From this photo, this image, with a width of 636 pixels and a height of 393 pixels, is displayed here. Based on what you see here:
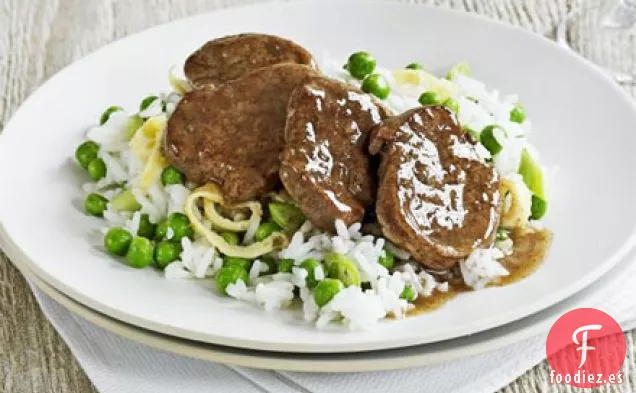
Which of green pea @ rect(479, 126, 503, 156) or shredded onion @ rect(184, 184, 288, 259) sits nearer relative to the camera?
shredded onion @ rect(184, 184, 288, 259)

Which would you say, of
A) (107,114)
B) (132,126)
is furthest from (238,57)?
(107,114)

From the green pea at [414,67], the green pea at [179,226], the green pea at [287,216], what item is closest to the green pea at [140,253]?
the green pea at [179,226]

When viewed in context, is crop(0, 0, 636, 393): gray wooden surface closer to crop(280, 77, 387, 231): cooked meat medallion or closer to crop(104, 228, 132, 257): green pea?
crop(104, 228, 132, 257): green pea

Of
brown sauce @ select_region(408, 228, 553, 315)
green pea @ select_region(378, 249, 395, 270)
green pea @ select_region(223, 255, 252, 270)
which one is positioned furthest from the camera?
green pea @ select_region(223, 255, 252, 270)

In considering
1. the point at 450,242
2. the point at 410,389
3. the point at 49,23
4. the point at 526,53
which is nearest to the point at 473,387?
the point at 410,389

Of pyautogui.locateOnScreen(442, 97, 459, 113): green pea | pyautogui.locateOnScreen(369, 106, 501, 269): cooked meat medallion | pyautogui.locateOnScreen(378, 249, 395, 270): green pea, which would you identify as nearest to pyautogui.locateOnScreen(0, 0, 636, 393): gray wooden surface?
pyautogui.locateOnScreen(442, 97, 459, 113): green pea

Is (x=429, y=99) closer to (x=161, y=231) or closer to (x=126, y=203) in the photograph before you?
(x=161, y=231)
